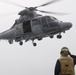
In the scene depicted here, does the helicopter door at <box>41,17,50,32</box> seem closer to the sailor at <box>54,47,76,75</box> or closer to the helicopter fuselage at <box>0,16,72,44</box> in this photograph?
the helicopter fuselage at <box>0,16,72,44</box>

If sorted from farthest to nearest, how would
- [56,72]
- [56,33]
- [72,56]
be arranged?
1. [56,33]
2. [72,56]
3. [56,72]

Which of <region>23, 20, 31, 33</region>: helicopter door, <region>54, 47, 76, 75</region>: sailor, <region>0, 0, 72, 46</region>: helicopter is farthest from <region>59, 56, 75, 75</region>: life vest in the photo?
<region>23, 20, 31, 33</region>: helicopter door

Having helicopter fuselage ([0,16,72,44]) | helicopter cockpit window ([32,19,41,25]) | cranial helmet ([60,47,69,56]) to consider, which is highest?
helicopter cockpit window ([32,19,41,25])

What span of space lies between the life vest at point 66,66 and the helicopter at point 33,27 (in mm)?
26379

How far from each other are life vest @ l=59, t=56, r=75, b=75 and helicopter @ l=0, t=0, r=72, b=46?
2638 centimetres

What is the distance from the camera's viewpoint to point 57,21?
122 ft

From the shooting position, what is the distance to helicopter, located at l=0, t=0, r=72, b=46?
35.9 metres

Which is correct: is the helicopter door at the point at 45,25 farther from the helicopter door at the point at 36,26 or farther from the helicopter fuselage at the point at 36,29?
the helicopter door at the point at 36,26

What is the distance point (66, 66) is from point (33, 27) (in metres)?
29.5

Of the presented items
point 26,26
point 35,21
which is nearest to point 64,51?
point 35,21

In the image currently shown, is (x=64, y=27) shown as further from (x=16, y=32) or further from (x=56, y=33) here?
(x=16, y=32)

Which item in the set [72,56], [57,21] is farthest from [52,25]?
[72,56]

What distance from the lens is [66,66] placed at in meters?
9.13

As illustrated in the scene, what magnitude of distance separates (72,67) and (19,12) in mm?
29618
